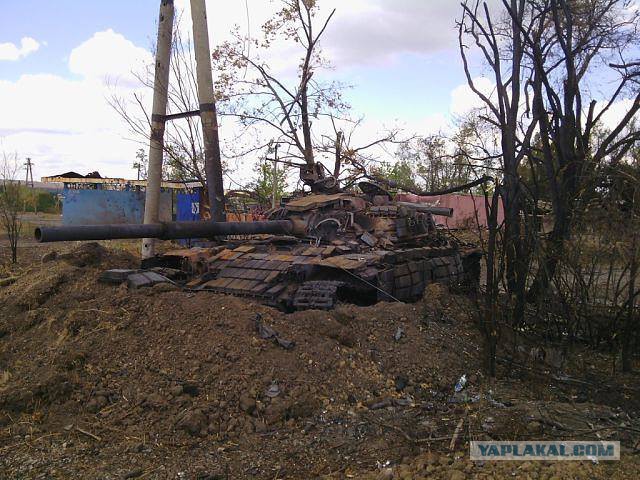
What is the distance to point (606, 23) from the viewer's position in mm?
11344

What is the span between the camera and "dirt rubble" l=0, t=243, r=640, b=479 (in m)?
4.34

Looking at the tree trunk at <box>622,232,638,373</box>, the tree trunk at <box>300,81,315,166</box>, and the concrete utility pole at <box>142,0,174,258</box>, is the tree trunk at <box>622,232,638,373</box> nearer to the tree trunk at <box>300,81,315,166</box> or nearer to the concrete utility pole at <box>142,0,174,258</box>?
the concrete utility pole at <box>142,0,174,258</box>

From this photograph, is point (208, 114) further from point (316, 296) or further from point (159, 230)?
point (316, 296)

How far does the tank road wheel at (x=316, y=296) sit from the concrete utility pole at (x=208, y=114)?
4424 millimetres

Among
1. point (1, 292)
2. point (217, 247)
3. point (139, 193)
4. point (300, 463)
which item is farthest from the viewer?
point (139, 193)

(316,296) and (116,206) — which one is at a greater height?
(116,206)

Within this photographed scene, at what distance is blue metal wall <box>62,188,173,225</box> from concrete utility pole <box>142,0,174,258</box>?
36.8 feet

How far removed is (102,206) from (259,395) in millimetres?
20571

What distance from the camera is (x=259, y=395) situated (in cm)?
525

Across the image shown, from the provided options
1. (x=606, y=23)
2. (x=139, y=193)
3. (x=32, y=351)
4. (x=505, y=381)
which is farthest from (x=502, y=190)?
(x=139, y=193)

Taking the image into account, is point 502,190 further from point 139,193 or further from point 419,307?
point 139,193

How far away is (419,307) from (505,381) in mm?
1704

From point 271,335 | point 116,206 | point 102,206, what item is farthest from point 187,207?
point 271,335

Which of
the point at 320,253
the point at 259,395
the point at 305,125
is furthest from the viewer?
the point at 305,125
